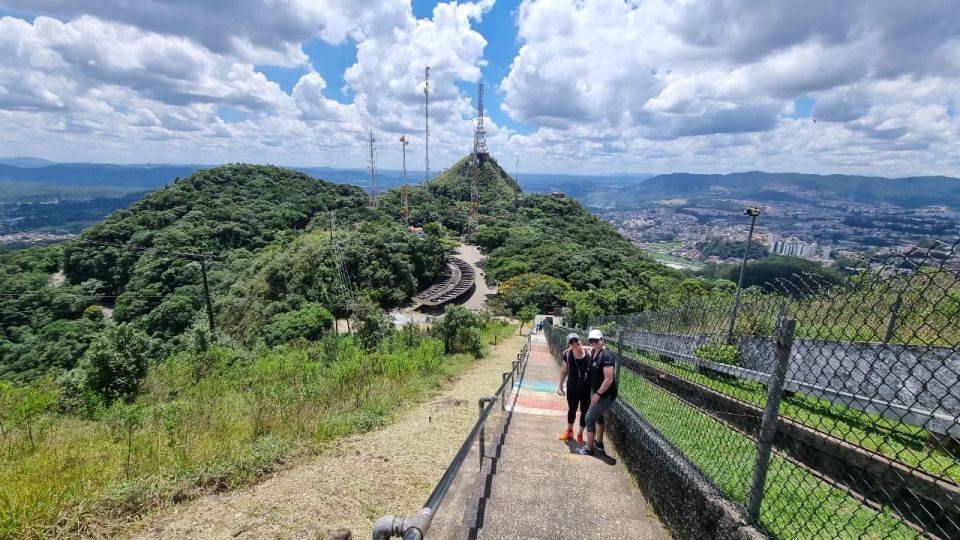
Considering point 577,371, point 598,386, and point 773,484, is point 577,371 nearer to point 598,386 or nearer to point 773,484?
point 598,386

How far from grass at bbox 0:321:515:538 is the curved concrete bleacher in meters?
39.1

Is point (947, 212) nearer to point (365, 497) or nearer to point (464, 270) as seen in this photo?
point (464, 270)

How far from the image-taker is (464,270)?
62.1m

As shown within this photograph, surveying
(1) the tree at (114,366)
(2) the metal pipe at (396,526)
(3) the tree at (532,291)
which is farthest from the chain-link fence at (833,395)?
(3) the tree at (532,291)

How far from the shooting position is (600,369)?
497cm

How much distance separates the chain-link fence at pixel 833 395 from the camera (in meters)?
1.97

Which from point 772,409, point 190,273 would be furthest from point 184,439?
point 190,273

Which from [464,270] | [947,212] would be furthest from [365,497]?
[947,212]

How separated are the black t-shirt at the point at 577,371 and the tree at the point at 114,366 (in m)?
9.58

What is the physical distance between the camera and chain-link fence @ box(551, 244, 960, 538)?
6.45 ft

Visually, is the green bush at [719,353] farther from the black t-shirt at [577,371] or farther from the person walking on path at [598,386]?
the black t-shirt at [577,371]

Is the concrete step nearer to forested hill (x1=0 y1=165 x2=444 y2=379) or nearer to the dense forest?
the dense forest

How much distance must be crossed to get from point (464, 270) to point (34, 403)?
55.4 m

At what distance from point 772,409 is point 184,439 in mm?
6008
